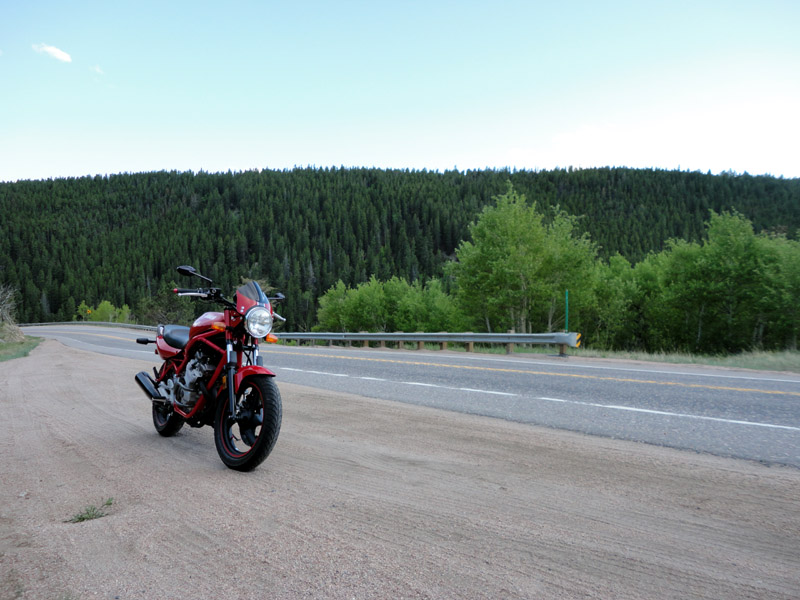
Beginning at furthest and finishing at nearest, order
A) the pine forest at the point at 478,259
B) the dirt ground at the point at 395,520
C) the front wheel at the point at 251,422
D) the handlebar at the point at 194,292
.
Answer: the pine forest at the point at 478,259 → the handlebar at the point at 194,292 → the front wheel at the point at 251,422 → the dirt ground at the point at 395,520

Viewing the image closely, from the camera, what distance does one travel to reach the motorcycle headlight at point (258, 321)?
4348 millimetres

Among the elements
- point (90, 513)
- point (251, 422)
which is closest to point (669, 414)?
point (251, 422)

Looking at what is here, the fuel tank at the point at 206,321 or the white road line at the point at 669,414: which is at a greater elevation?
the fuel tank at the point at 206,321

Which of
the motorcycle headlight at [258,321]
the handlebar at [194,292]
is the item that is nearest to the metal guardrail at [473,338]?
the handlebar at [194,292]

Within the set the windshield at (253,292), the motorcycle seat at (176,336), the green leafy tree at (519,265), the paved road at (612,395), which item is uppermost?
the green leafy tree at (519,265)

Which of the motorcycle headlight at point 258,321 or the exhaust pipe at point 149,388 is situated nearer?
the motorcycle headlight at point 258,321

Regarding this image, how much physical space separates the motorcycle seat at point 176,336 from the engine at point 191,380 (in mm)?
348

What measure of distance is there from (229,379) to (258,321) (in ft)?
1.82

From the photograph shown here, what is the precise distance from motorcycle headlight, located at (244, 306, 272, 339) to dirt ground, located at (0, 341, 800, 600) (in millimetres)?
1098

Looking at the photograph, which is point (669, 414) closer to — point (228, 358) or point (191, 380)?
point (228, 358)

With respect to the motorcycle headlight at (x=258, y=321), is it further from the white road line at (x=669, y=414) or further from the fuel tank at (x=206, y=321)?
the white road line at (x=669, y=414)

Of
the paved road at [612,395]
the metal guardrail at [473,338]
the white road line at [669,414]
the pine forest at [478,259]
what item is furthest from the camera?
the pine forest at [478,259]

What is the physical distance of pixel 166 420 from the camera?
563cm

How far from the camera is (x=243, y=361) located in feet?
15.7
